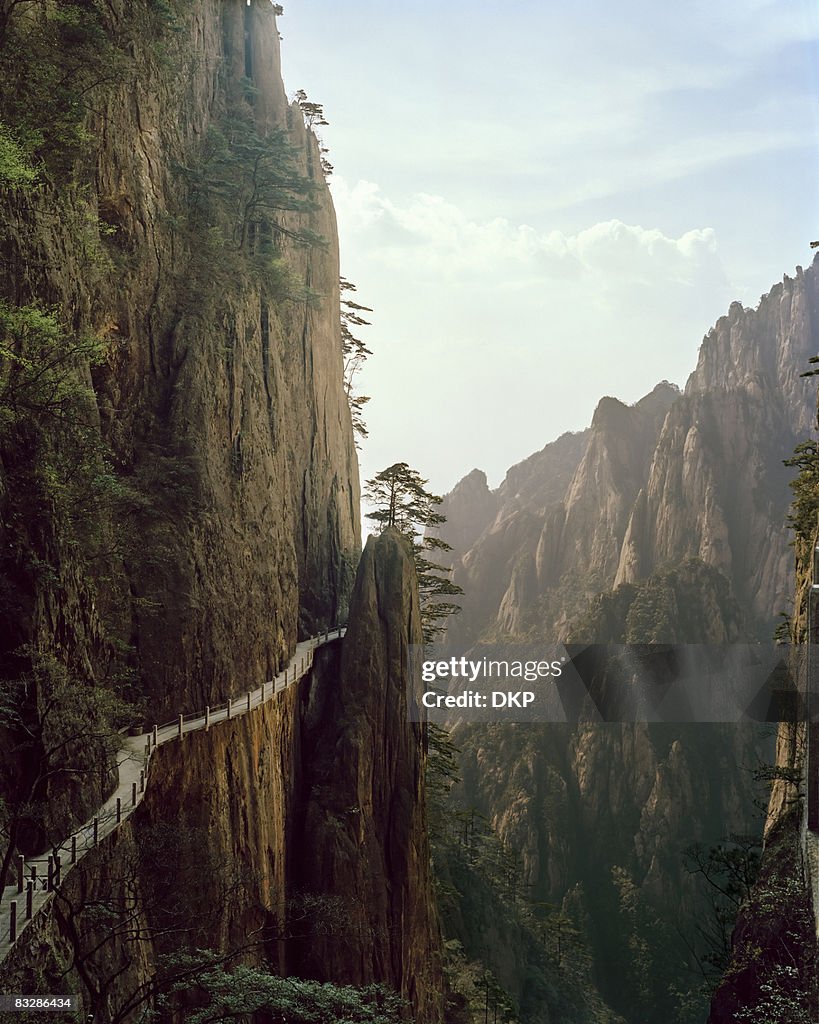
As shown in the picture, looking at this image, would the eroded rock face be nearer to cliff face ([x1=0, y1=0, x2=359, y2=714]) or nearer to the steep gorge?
the steep gorge

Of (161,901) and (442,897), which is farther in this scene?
(442,897)

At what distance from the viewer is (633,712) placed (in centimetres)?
6316

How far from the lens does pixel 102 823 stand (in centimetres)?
1050

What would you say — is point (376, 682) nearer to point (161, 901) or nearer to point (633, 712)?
point (161, 901)

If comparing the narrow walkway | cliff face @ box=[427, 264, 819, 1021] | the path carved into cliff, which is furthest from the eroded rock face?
cliff face @ box=[427, 264, 819, 1021]

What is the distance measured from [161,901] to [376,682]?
12.7 m

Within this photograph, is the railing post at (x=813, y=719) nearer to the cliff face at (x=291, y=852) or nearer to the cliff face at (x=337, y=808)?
the cliff face at (x=291, y=852)

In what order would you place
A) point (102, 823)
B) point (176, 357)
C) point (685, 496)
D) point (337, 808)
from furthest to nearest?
point (685, 496) → point (337, 808) → point (176, 357) → point (102, 823)

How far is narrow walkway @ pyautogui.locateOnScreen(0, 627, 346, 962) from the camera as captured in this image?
8023 mm

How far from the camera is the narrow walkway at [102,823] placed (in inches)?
316

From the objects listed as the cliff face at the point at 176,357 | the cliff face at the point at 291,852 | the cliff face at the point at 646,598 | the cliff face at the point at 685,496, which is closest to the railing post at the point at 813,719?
the cliff face at the point at 291,852

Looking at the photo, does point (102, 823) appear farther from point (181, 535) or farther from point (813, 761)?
point (813, 761)

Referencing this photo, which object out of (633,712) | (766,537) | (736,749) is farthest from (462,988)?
(766,537)

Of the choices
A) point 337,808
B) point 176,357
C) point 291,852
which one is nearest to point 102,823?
point 176,357
